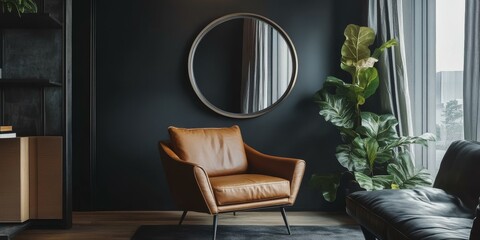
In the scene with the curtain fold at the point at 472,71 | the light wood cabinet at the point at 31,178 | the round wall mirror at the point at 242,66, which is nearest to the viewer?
the curtain fold at the point at 472,71

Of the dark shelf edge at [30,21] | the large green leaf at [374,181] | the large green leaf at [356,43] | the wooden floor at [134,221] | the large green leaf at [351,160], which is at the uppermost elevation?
the dark shelf edge at [30,21]

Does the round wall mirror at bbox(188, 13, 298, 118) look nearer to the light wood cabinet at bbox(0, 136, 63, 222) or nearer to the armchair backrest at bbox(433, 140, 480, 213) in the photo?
the light wood cabinet at bbox(0, 136, 63, 222)

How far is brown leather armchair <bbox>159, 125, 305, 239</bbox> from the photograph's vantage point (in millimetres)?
3361

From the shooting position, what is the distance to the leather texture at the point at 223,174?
3361mm

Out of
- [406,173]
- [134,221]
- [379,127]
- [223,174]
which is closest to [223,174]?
[223,174]

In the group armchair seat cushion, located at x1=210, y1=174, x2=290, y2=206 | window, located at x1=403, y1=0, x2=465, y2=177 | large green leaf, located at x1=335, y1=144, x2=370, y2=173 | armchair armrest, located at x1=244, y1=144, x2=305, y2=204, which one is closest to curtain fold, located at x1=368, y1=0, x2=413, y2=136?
window, located at x1=403, y1=0, x2=465, y2=177

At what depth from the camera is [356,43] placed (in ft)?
13.1

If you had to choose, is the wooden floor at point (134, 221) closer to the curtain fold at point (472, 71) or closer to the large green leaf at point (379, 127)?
the large green leaf at point (379, 127)

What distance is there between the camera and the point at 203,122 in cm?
451

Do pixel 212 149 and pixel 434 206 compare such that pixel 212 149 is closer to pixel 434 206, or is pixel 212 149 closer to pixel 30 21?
pixel 30 21

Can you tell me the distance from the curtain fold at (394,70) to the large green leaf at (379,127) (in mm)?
123

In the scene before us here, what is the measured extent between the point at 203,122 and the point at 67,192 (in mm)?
1353

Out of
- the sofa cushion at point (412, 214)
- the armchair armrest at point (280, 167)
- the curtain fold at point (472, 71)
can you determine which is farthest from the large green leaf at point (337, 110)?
the sofa cushion at point (412, 214)

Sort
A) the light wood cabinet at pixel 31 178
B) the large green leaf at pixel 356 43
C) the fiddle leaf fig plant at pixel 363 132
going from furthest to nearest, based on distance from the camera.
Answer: the large green leaf at pixel 356 43 → the fiddle leaf fig plant at pixel 363 132 → the light wood cabinet at pixel 31 178
